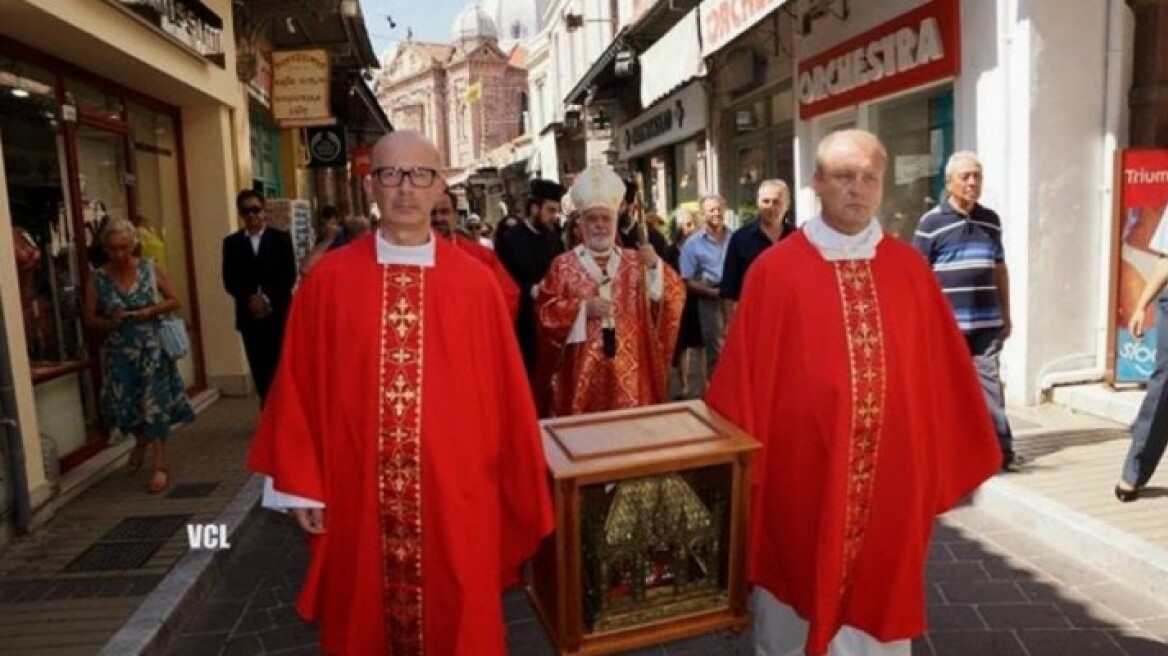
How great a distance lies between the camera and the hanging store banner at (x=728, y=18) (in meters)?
8.71

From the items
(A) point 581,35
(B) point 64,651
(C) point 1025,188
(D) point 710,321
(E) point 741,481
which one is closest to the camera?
(E) point 741,481

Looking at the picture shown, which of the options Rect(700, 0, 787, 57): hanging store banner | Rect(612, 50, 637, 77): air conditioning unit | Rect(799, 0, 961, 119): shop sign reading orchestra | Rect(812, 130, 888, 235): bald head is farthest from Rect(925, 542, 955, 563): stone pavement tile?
Rect(612, 50, 637, 77): air conditioning unit

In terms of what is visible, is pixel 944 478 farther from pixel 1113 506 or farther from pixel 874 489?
pixel 1113 506

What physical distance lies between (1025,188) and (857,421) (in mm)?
4656

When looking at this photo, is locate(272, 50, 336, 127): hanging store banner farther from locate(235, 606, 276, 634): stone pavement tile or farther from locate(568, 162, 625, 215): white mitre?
locate(235, 606, 276, 634): stone pavement tile

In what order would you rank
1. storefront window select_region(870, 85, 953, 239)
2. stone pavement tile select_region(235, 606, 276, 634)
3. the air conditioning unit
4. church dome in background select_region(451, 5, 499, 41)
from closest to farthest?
stone pavement tile select_region(235, 606, 276, 634) → storefront window select_region(870, 85, 953, 239) → the air conditioning unit → church dome in background select_region(451, 5, 499, 41)

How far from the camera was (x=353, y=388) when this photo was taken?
258 cm

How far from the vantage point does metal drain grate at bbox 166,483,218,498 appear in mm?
5664

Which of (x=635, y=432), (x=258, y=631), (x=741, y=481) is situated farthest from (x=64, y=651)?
(x=741, y=481)

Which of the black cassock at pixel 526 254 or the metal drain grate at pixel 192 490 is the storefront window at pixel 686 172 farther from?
the metal drain grate at pixel 192 490

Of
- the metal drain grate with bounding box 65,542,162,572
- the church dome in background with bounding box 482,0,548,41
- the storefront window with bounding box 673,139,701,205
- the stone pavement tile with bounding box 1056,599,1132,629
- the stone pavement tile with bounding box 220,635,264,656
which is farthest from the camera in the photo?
the church dome in background with bounding box 482,0,548,41

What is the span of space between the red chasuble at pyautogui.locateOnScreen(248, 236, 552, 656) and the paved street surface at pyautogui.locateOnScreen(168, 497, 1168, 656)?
1179 mm

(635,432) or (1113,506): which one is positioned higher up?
(635,432)

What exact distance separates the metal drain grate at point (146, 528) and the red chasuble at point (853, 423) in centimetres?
367
